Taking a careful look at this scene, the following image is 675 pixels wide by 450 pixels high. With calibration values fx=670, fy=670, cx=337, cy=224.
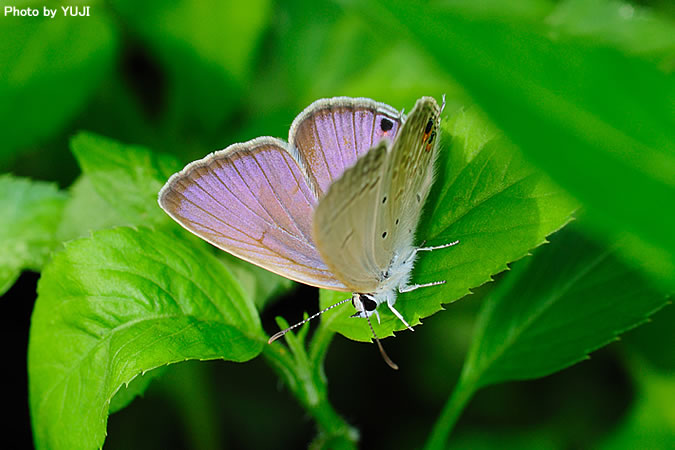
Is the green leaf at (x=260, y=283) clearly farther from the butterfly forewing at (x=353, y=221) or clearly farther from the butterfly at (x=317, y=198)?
the butterfly forewing at (x=353, y=221)

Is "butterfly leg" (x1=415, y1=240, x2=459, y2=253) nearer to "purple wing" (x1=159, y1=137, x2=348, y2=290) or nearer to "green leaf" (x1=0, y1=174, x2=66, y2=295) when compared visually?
"purple wing" (x1=159, y1=137, x2=348, y2=290)

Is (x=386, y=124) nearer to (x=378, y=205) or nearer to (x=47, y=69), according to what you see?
(x=378, y=205)

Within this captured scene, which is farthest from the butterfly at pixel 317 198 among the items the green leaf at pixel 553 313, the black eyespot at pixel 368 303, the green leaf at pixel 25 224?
the green leaf at pixel 25 224

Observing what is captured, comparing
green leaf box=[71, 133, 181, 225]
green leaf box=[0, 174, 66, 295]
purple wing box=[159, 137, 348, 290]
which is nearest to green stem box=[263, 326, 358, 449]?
purple wing box=[159, 137, 348, 290]

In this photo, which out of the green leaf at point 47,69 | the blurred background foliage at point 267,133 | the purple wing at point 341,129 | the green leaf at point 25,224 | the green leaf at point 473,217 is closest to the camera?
the green leaf at point 473,217

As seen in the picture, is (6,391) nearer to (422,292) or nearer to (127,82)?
(127,82)

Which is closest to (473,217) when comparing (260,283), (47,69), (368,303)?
(368,303)

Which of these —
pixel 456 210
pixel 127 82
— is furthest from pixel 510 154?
pixel 127 82
